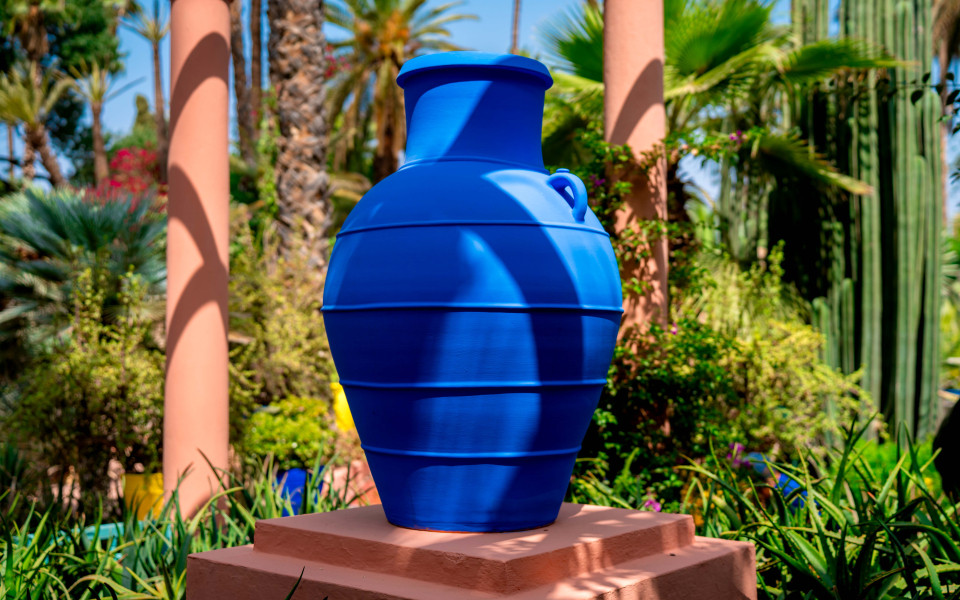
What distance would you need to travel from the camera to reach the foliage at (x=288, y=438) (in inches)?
245

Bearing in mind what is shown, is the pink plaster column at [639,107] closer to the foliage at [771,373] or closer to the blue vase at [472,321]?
the foliage at [771,373]

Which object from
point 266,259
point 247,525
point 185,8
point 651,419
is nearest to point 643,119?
point 651,419

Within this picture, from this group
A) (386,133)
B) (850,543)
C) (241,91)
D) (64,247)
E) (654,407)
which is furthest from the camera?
(241,91)

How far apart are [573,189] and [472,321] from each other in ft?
2.12

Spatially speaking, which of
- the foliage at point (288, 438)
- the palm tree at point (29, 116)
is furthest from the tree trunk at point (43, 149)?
the foliage at point (288, 438)

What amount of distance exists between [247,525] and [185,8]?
281cm

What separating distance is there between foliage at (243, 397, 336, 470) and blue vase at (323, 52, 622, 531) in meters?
3.52

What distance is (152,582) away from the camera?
10.8ft

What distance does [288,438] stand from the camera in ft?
20.6

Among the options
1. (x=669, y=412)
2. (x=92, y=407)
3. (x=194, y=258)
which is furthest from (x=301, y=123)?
(x=669, y=412)

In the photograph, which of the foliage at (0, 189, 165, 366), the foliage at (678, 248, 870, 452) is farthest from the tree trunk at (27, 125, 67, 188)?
the foliage at (678, 248, 870, 452)

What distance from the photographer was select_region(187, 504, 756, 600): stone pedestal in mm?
2367

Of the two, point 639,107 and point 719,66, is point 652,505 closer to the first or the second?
point 639,107

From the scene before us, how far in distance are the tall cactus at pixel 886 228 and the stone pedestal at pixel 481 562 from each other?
223 inches
